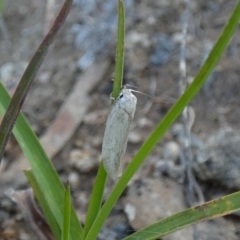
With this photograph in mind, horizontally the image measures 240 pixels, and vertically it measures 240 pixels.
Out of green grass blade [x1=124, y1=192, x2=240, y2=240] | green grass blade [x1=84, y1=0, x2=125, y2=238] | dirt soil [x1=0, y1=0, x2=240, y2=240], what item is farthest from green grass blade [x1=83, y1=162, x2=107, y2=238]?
dirt soil [x1=0, y1=0, x2=240, y2=240]

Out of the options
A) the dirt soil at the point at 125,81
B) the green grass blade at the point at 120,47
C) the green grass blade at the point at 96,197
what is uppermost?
the dirt soil at the point at 125,81

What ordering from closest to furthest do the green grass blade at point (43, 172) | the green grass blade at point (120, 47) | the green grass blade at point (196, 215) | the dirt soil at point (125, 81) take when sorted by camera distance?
the green grass blade at point (120, 47), the green grass blade at point (196, 215), the green grass blade at point (43, 172), the dirt soil at point (125, 81)

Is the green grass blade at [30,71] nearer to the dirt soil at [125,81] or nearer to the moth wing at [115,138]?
the moth wing at [115,138]

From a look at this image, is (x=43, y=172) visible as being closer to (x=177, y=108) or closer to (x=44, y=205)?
(x=44, y=205)

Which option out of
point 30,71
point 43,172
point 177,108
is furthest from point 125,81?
point 30,71

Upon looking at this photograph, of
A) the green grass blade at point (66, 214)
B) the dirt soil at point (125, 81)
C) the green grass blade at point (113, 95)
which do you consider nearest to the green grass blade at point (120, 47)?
the green grass blade at point (113, 95)

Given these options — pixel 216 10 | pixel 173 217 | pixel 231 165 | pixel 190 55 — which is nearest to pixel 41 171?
pixel 173 217

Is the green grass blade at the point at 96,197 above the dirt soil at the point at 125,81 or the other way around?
the other way around

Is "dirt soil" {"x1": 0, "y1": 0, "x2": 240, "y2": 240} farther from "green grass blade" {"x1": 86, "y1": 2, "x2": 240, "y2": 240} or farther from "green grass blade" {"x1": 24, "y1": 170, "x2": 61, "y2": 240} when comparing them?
"green grass blade" {"x1": 86, "y1": 2, "x2": 240, "y2": 240}
